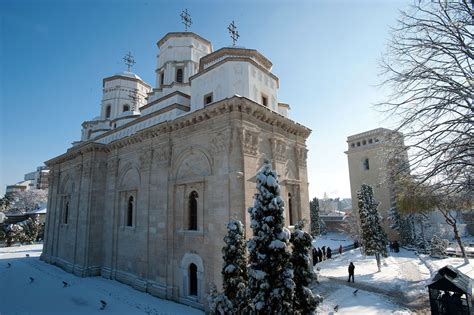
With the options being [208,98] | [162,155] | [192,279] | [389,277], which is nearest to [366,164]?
[389,277]

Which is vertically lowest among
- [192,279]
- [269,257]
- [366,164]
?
[192,279]

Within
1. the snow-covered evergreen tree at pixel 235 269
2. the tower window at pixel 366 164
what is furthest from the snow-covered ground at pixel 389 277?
the tower window at pixel 366 164

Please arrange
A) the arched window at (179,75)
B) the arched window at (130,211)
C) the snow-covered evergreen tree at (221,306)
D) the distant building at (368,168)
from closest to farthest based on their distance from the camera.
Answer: the snow-covered evergreen tree at (221,306) → the arched window at (130,211) → the arched window at (179,75) → the distant building at (368,168)

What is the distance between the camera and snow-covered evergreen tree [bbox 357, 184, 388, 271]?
18.2m

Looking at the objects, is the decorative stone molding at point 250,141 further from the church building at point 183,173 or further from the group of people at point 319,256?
the group of people at point 319,256

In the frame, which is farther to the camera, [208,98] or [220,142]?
[208,98]

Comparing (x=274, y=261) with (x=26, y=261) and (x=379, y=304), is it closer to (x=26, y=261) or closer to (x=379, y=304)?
(x=379, y=304)

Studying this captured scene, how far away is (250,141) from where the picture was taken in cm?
1080

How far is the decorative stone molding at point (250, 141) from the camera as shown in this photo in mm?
10516

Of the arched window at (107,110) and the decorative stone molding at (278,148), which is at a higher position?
the arched window at (107,110)

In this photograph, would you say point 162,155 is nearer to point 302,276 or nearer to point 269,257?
point 269,257

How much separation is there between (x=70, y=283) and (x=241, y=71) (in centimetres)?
1461

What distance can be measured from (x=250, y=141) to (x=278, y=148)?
2.46 m

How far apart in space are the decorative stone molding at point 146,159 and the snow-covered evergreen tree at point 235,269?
7.26m
